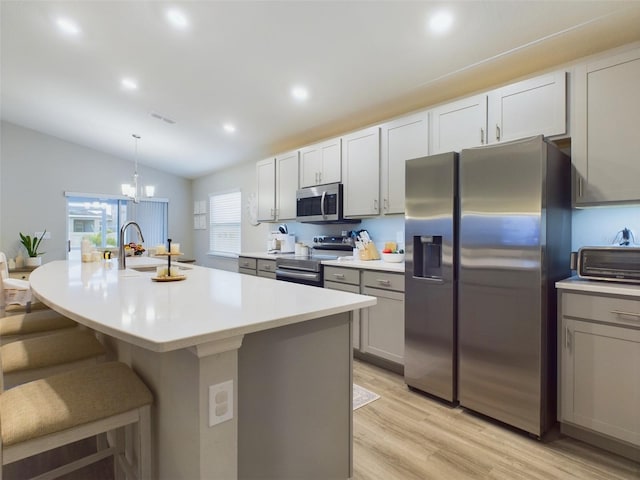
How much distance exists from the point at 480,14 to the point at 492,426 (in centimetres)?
259

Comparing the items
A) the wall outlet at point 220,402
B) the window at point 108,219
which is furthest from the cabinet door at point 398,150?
the window at point 108,219

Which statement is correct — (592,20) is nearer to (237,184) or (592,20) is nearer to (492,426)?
(492,426)

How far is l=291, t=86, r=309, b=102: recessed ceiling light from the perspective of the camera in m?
3.30

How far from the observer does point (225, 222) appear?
6410 millimetres

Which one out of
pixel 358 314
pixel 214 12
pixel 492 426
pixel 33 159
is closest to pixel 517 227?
pixel 492 426

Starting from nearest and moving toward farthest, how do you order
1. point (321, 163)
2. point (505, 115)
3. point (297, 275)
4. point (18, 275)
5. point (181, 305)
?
1. point (181, 305)
2. point (505, 115)
3. point (297, 275)
4. point (321, 163)
5. point (18, 275)

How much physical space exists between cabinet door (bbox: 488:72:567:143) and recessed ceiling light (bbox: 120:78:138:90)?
3648 mm

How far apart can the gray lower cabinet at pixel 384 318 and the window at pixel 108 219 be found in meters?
5.05

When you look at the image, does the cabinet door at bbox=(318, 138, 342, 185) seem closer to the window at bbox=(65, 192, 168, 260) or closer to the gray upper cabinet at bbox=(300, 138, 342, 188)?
the gray upper cabinet at bbox=(300, 138, 342, 188)

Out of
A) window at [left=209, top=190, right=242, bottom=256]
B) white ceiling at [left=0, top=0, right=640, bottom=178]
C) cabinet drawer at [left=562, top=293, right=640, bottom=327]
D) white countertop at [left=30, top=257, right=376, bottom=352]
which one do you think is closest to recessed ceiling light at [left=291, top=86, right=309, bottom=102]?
white ceiling at [left=0, top=0, right=640, bottom=178]

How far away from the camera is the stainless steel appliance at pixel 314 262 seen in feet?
11.3

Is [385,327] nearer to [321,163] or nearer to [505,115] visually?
[505,115]

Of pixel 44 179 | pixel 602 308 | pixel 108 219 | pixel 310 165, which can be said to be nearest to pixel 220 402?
pixel 602 308

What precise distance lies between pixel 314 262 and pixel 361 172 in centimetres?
105
